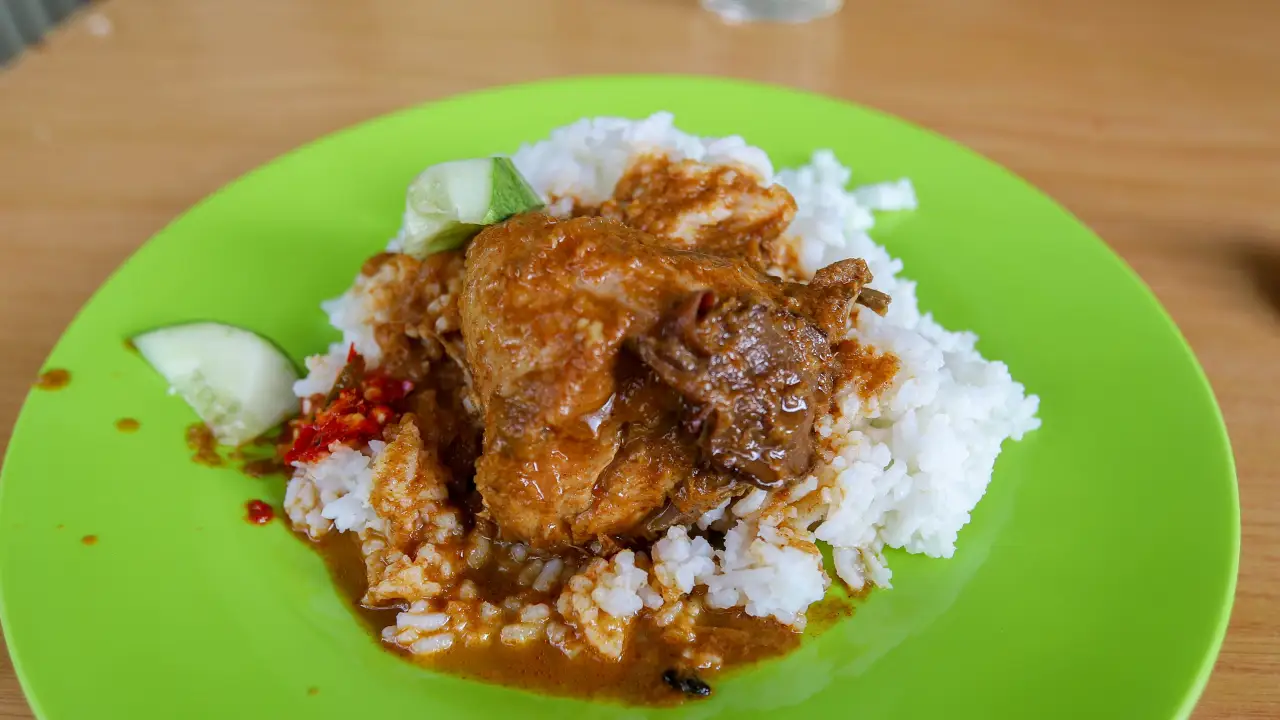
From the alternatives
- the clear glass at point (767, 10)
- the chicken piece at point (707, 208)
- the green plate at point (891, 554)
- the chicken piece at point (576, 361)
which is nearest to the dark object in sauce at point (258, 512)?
the green plate at point (891, 554)

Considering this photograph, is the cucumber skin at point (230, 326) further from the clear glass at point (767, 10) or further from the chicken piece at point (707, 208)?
the clear glass at point (767, 10)

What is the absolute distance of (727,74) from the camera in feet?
19.1

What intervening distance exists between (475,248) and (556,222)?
33 cm

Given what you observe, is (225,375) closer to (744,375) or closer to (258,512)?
(258,512)

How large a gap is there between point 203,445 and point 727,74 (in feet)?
12.6

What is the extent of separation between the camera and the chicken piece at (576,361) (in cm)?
269

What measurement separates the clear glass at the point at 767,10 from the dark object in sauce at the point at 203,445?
4.35 metres

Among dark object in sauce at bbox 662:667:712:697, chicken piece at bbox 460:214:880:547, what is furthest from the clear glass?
dark object in sauce at bbox 662:667:712:697

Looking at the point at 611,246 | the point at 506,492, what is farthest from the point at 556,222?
the point at 506,492

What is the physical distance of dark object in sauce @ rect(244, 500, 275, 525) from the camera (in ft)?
10.3

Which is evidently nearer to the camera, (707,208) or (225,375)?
(225,375)

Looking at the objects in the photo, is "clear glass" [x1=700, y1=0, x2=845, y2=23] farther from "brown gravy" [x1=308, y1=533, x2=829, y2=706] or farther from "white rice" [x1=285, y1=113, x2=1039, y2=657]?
"brown gravy" [x1=308, y1=533, x2=829, y2=706]

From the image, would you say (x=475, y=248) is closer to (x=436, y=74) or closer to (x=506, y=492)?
(x=506, y=492)

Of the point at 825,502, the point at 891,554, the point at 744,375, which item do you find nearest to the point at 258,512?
the point at 744,375
